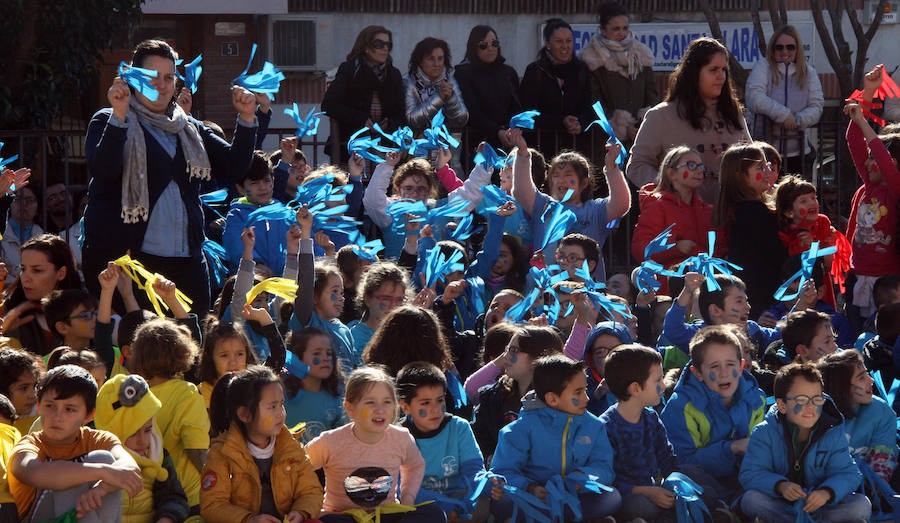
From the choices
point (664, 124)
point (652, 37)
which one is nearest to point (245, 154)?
point (664, 124)

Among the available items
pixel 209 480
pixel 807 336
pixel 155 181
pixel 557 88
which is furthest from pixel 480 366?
pixel 557 88

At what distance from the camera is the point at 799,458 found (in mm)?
5816

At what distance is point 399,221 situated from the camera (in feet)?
25.8

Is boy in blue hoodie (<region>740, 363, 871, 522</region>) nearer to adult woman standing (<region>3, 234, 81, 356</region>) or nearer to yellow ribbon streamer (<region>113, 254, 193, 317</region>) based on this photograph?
yellow ribbon streamer (<region>113, 254, 193, 317</region>)

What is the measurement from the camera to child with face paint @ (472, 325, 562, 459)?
6027 mm

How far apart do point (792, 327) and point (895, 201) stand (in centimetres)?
175

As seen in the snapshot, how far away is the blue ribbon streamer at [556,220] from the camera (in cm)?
762

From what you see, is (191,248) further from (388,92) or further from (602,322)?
(388,92)

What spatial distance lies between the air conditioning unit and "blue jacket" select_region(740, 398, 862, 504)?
10836 millimetres

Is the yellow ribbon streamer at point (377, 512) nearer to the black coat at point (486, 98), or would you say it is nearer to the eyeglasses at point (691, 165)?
the eyeglasses at point (691, 165)

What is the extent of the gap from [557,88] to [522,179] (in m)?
1.70

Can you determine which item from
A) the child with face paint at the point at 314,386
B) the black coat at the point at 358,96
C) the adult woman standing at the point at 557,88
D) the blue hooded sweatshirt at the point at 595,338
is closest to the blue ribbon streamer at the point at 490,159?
the black coat at the point at 358,96

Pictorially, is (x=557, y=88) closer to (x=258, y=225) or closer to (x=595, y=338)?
(x=258, y=225)

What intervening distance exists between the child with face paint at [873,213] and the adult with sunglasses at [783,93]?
4.23 ft
